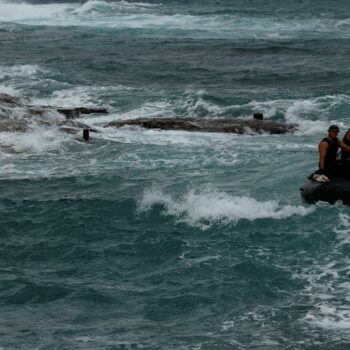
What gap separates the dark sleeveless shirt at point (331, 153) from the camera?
15.5 metres

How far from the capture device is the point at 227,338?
39.3ft

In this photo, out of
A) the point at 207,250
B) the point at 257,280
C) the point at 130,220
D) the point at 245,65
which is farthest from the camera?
the point at 245,65

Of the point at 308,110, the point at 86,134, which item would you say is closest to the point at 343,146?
the point at 86,134

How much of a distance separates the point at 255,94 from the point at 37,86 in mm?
8303

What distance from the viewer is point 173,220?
1677cm

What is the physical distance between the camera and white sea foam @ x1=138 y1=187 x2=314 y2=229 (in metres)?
16.6

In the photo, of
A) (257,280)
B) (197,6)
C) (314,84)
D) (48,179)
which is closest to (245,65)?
(314,84)

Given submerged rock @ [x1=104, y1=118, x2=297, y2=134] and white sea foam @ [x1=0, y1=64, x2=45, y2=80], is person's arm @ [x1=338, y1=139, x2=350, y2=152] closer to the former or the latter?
submerged rock @ [x1=104, y1=118, x2=297, y2=134]

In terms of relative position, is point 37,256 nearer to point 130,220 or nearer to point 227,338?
point 130,220

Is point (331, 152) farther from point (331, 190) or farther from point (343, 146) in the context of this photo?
point (331, 190)

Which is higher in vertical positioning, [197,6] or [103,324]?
[197,6]

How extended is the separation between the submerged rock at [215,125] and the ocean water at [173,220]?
505 mm

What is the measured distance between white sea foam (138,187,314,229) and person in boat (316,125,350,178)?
877 millimetres

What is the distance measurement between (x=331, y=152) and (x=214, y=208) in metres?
2.71
